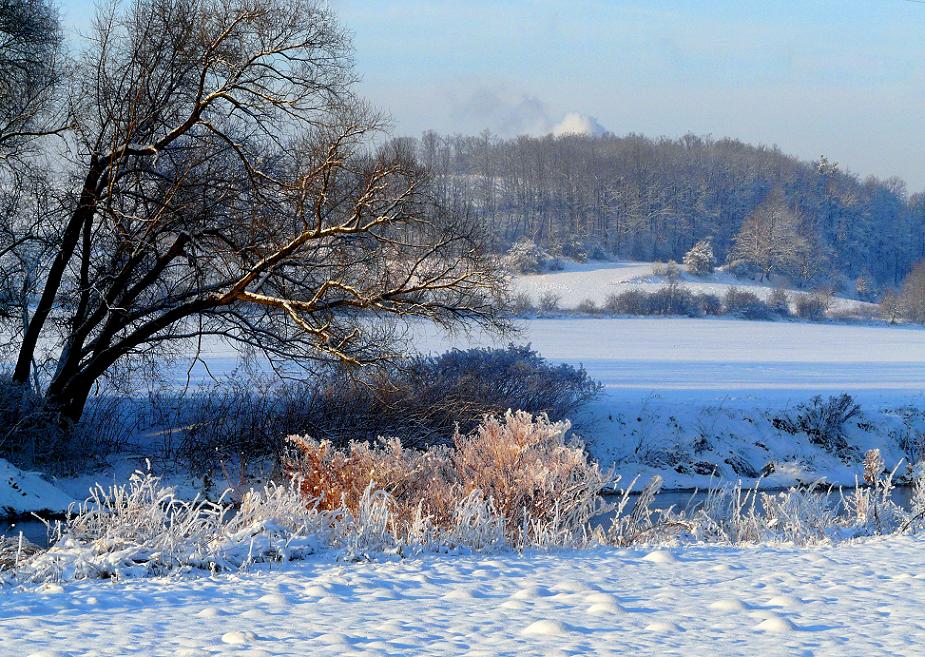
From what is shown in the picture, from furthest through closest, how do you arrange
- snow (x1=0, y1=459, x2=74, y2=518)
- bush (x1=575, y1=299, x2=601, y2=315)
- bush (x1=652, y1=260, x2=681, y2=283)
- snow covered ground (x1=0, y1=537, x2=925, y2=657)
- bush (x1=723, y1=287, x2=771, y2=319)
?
bush (x1=652, y1=260, x2=681, y2=283), bush (x1=723, y1=287, x2=771, y2=319), bush (x1=575, y1=299, x2=601, y2=315), snow (x1=0, y1=459, x2=74, y2=518), snow covered ground (x1=0, y1=537, x2=925, y2=657)

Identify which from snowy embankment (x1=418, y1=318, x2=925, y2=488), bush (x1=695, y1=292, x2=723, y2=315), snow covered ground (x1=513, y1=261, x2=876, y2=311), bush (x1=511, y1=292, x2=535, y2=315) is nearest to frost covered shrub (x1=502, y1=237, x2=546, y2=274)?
snow covered ground (x1=513, y1=261, x2=876, y2=311)

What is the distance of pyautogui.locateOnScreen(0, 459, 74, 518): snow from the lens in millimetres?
14523

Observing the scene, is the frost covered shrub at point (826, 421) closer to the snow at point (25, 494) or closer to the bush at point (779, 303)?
the snow at point (25, 494)

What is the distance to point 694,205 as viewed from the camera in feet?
320

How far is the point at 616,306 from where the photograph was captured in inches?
2255

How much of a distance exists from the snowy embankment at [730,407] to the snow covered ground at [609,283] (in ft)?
73.4

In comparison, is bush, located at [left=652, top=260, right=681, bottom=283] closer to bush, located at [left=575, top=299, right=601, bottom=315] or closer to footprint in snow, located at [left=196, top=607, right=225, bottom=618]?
bush, located at [left=575, top=299, right=601, bottom=315]

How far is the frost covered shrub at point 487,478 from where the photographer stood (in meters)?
9.47

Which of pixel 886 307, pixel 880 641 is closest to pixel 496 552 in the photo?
pixel 880 641

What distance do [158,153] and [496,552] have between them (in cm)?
1095

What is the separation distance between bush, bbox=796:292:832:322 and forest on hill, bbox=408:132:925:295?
1664 cm

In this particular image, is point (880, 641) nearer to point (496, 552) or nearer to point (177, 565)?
point (496, 552)

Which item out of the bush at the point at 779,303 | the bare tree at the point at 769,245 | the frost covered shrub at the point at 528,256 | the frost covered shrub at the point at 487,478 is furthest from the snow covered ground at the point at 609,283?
the frost covered shrub at the point at 487,478

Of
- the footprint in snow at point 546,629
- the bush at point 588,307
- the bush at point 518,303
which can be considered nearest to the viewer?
the footprint in snow at point 546,629
